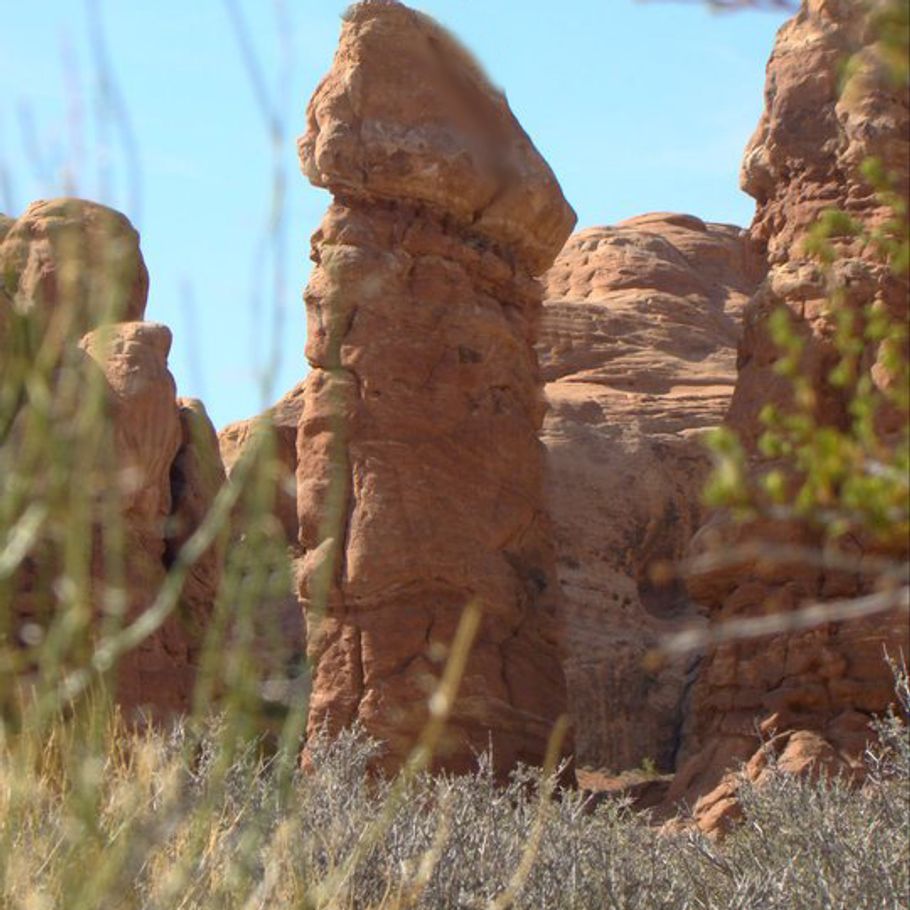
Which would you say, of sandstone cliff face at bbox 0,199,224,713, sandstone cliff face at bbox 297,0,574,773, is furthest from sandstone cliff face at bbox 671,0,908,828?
sandstone cliff face at bbox 0,199,224,713

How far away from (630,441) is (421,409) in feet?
30.8

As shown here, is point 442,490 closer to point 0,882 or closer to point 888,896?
point 888,896

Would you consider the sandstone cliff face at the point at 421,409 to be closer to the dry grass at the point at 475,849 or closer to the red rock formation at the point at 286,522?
the red rock formation at the point at 286,522

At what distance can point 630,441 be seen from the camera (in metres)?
26.6

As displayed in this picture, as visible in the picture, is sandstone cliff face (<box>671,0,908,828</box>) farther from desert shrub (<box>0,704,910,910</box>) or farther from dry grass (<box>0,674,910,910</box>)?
desert shrub (<box>0,704,910,910</box>)

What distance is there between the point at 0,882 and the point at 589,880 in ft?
18.2

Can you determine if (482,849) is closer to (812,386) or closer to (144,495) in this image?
(812,386)

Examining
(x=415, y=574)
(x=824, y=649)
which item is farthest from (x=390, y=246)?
(x=824, y=649)

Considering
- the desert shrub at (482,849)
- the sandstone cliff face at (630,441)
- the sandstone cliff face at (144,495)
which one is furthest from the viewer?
the sandstone cliff face at (630,441)

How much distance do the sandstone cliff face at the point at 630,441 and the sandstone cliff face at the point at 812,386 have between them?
158 centimetres

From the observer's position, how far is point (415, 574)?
16984 millimetres

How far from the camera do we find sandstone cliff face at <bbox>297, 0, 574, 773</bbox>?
16.8 m

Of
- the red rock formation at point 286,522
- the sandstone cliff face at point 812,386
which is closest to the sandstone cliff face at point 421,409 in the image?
the red rock formation at point 286,522

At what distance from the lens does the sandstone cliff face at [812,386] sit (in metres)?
15.0
